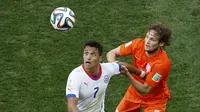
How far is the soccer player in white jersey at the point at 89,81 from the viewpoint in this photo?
292 inches

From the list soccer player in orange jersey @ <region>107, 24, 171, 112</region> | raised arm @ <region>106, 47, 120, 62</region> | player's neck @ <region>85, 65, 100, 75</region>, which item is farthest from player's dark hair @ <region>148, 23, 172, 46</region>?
player's neck @ <region>85, 65, 100, 75</region>

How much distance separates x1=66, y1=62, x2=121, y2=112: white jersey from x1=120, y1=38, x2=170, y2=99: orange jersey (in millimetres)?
641

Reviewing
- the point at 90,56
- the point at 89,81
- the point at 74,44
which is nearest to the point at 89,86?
the point at 89,81

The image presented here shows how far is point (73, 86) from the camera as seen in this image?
→ 24.5 ft

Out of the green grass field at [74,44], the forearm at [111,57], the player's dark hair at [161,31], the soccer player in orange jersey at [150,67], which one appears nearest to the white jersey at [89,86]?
the forearm at [111,57]

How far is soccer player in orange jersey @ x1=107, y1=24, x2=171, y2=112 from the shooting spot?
8398 millimetres

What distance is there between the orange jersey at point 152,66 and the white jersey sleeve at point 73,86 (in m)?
1.44

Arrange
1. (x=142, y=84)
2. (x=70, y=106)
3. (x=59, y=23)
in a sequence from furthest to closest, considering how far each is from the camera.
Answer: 1. (x=59, y=23)
2. (x=142, y=84)
3. (x=70, y=106)

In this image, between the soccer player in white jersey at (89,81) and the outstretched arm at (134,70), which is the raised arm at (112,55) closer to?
the outstretched arm at (134,70)

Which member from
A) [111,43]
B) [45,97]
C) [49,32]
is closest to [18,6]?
[49,32]

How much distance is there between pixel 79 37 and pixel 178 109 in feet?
10.5

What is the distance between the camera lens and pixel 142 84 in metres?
8.49

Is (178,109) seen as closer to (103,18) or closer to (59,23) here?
(59,23)

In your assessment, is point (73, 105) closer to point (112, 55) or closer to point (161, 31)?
point (112, 55)
